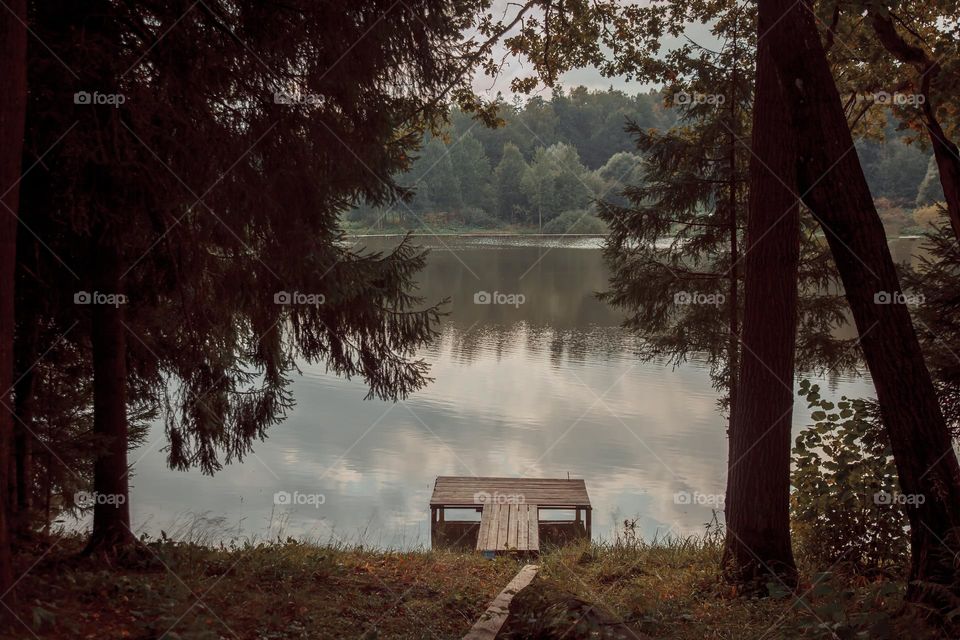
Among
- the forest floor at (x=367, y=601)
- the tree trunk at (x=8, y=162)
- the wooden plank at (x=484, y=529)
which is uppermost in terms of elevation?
the tree trunk at (x=8, y=162)

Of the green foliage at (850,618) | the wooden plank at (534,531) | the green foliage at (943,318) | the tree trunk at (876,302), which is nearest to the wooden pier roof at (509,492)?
the wooden plank at (534,531)

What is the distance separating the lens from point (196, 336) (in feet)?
21.8

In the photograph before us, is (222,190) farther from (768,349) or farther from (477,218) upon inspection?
(477,218)

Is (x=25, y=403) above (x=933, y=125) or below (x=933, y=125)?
below

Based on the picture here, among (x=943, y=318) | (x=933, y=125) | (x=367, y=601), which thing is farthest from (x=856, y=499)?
(x=367, y=601)

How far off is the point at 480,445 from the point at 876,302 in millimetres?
12428

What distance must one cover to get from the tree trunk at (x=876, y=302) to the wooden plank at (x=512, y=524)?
6.75m

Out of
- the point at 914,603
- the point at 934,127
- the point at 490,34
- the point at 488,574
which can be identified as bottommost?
the point at 488,574

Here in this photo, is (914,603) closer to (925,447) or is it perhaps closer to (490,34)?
(925,447)

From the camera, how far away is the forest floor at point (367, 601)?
405 centimetres

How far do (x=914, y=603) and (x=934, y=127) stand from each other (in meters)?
4.98

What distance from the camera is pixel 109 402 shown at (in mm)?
5484

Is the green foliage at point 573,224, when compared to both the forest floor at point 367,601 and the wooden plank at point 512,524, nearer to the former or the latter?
the wooden plank at point 512,524

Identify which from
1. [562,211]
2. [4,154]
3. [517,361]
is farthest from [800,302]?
[562,211]
